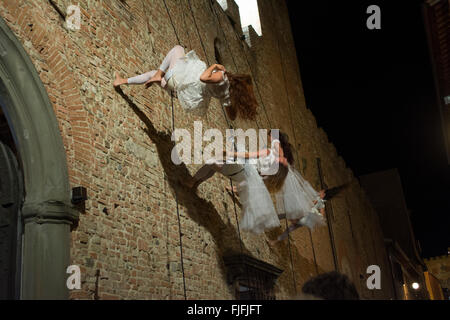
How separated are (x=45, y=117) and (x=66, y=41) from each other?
987mm

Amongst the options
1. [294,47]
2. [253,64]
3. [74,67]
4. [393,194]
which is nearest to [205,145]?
[74,67]

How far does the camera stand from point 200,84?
5488mm

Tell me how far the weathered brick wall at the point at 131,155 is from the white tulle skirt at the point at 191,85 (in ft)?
2.03

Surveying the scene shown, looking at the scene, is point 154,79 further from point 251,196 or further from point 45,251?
point 45,251

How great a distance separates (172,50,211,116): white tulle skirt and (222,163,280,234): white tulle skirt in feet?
2.78

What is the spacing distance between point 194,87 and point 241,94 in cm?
53

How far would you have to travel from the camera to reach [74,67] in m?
4.90

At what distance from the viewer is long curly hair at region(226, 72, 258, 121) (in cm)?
548

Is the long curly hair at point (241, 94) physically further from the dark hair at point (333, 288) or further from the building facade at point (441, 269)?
the building facade at point (441, 269)

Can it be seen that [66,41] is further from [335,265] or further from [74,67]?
[335,265]

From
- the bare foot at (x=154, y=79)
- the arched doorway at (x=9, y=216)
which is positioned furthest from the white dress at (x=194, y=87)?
the arched doorway at (x=9, y=216)

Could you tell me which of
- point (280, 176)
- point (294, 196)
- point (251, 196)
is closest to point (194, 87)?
point (251, 196)

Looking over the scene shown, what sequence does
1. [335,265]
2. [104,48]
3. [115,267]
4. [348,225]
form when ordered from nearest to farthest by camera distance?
[115,267] → [104,48] → [335,265] → [348,225]

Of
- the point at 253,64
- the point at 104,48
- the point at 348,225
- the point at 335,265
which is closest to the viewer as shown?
the point at 104,48
